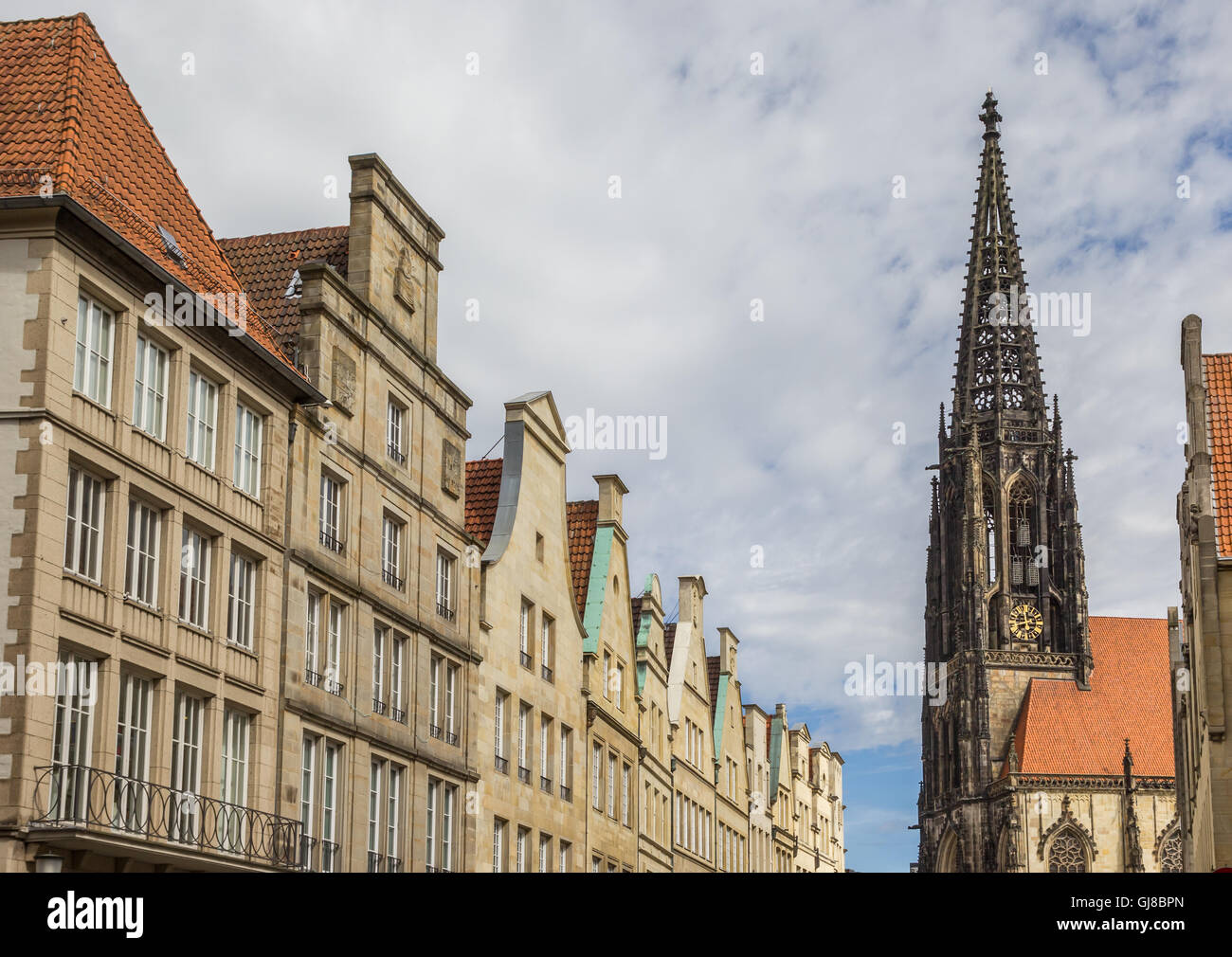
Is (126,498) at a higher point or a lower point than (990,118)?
lower

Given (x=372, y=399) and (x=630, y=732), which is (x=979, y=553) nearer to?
(x=630, y=732)

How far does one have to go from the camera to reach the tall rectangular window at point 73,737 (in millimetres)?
18328

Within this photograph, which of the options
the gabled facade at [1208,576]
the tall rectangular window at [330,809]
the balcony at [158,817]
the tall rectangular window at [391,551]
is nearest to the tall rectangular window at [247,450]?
the tall rectangular window at [391,551]

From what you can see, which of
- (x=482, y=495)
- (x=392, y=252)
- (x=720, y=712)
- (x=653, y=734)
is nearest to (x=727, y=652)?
(x=720, y=712)

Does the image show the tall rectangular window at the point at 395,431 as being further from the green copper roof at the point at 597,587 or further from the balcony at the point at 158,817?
the green copper roof at the point at 597,587

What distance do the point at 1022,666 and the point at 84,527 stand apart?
96.5m

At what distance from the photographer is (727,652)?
197ft

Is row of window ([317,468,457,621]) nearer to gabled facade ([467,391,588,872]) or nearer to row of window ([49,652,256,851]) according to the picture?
gabled facade ([467,391,588,872])

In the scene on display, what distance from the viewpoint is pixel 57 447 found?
61.6 feet

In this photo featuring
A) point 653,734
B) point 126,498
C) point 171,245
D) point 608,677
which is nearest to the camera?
point 126,498

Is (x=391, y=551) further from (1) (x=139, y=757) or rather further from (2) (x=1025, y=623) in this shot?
(2) (x=1025, y=623)

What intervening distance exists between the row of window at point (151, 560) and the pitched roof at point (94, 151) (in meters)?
3.18

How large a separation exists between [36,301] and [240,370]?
504 centimetres
